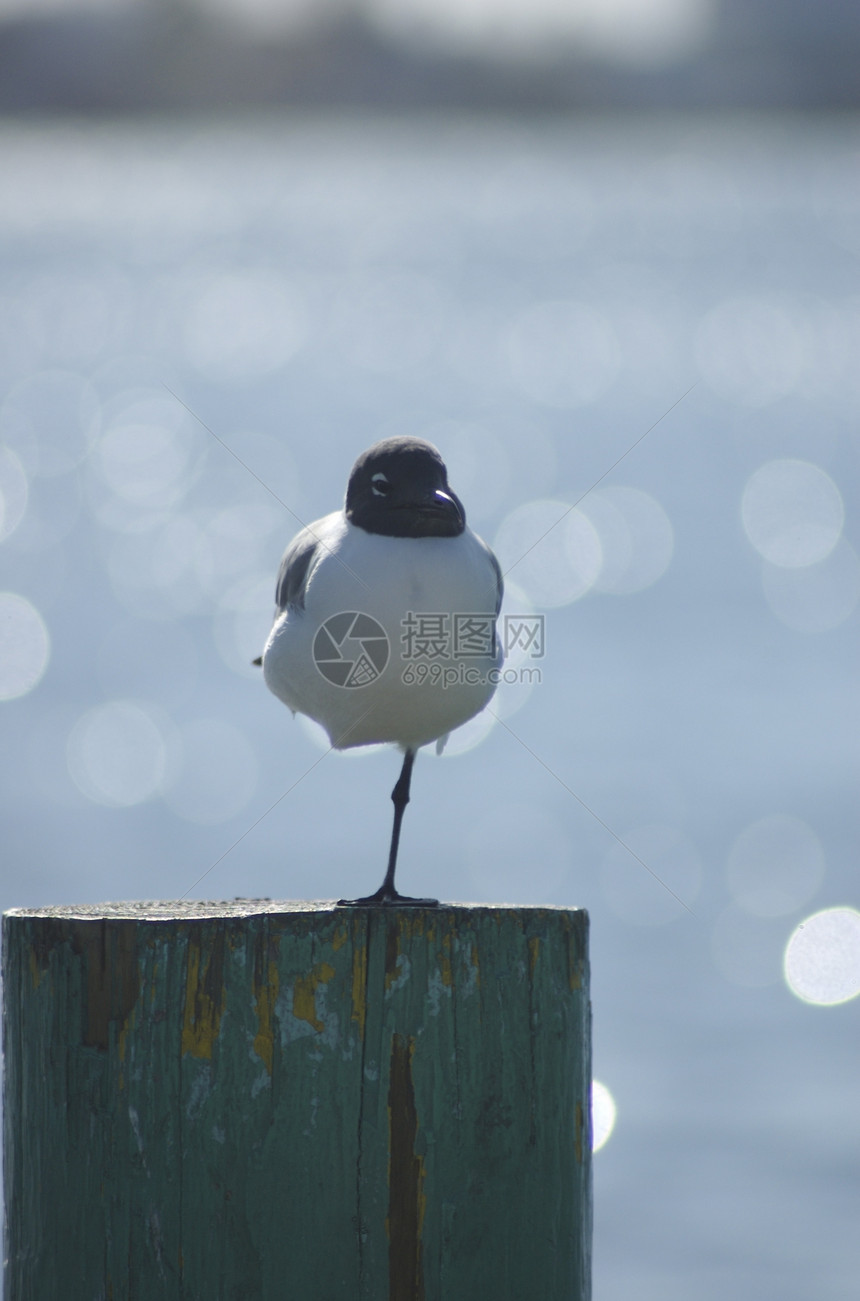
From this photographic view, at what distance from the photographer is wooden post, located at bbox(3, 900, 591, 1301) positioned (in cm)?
287

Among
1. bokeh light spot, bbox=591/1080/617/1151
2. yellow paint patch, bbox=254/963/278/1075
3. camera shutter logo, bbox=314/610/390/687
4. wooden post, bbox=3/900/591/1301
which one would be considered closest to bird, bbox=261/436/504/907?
camera shutter logo, bbox=314/610/390/687

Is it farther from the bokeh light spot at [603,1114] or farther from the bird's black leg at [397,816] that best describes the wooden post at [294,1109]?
the bokeh light spot at [603,1114]

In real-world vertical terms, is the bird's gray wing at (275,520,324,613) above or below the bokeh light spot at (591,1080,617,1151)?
above

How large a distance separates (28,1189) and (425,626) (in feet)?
6.38

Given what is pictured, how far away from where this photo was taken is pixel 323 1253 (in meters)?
2.87

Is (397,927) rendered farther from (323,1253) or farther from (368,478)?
(368,478)

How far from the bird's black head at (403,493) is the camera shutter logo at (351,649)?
0.39 meters

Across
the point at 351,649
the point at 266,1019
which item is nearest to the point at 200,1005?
the point at 266,1019

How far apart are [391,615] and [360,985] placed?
1.52m

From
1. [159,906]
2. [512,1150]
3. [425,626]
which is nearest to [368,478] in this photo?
[425,626]

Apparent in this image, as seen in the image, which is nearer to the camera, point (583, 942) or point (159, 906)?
point (583, 942)

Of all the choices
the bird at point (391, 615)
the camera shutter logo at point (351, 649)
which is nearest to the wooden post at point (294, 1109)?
the bird at point (391, 615)

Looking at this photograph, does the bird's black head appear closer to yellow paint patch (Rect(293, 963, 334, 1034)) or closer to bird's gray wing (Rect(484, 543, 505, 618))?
bird's gray wing (Rect(484, 543, 505, 618))

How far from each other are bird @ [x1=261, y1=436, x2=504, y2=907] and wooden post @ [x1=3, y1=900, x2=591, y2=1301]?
3.45 feet
